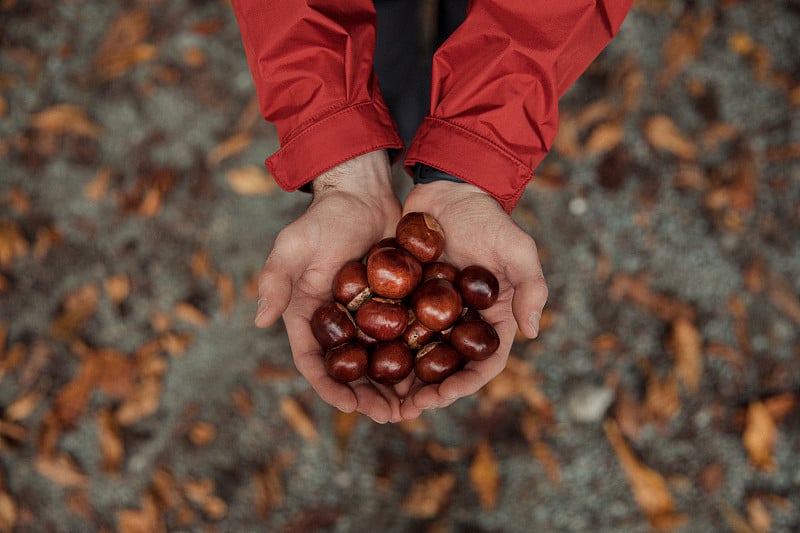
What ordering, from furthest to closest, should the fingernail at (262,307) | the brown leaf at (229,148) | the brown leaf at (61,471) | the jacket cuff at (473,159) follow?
the brown leaf at (229,148) → the brown leaf at (61,471) → the jacket cuff at (473,159) → the fingernail at (262,307)

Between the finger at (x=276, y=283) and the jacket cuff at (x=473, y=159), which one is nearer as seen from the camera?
the finger at (x=276, y=283)

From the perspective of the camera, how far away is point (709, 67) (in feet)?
12.1

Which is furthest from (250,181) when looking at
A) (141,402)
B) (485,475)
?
(485,475)

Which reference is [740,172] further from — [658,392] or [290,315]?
[290,315]

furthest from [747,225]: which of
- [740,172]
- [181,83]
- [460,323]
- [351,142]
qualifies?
[181,83]

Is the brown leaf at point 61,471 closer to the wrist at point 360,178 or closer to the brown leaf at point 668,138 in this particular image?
the wrist at point 360,178

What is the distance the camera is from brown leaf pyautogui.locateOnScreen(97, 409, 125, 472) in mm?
3176

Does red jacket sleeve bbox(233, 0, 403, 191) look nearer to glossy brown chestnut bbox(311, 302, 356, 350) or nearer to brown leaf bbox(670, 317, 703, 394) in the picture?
glossy brown chestnut bbox(311, 302, 356, 350)

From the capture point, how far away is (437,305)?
7.82 ft

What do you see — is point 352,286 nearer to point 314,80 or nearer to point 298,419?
point 314,80

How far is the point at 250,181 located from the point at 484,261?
169 cm

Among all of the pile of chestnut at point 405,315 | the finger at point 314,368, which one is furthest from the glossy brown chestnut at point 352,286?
the finger at point 314,368

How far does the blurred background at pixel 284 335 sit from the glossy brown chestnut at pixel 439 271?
35.7 inches

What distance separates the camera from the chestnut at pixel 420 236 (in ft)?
8.04
